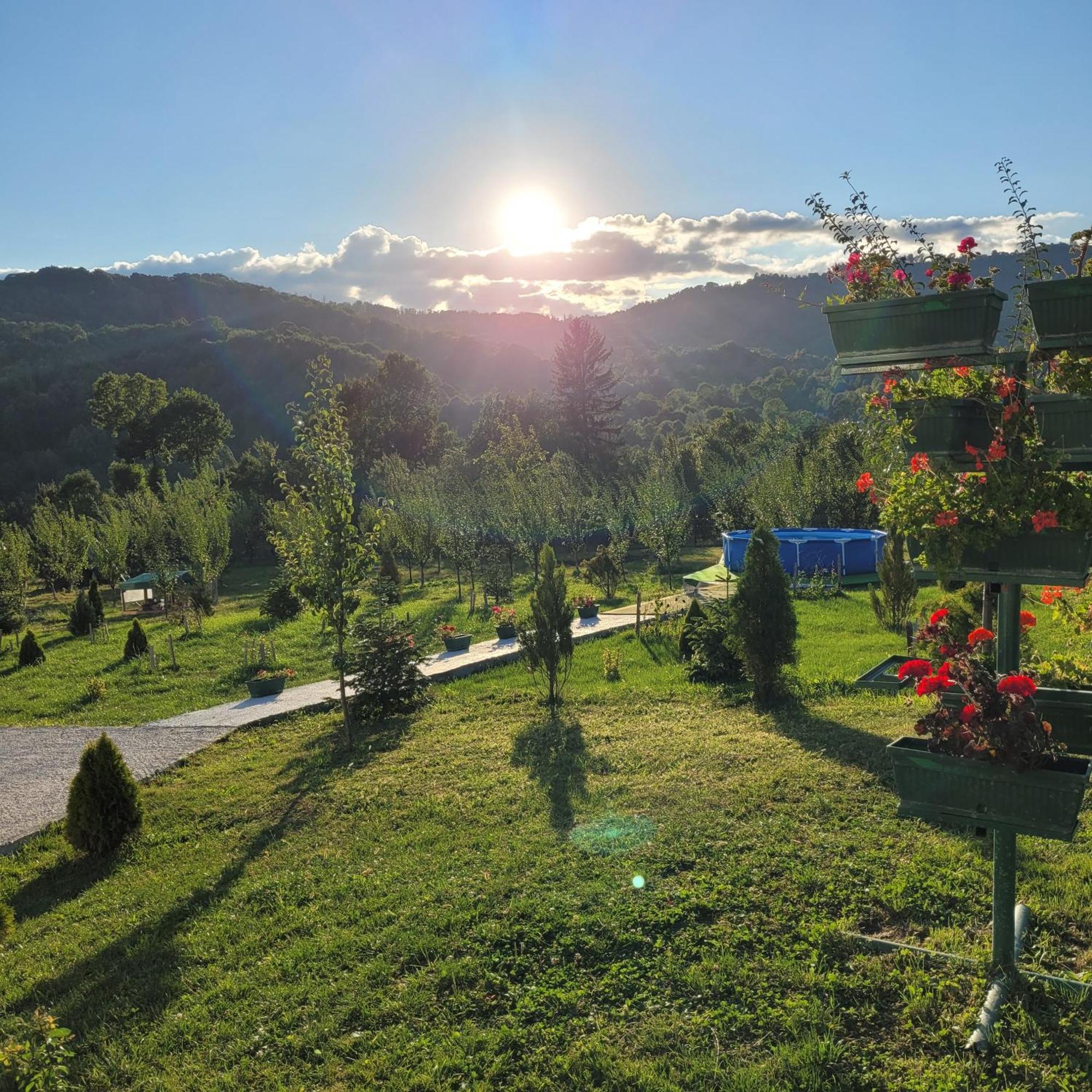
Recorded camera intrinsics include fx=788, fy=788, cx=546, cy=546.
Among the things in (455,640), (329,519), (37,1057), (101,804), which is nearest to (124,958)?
(37,1057)

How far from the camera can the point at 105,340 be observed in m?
87.5

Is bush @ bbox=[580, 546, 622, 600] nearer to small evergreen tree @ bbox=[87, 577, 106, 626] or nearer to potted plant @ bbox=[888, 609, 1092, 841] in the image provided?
small evergreen tree @ bbox=[87, 577, 106, 626]

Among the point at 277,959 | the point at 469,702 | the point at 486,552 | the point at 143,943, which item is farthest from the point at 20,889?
the point at 486,552

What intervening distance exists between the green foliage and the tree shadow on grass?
368cm

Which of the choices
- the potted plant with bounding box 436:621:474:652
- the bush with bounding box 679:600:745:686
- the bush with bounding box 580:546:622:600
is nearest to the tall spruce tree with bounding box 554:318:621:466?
the bush with bounding box 580:546:622:600

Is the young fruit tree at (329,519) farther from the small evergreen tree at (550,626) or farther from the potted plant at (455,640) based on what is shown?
the potted plant at (455,640)

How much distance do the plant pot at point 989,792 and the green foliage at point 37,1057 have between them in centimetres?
383

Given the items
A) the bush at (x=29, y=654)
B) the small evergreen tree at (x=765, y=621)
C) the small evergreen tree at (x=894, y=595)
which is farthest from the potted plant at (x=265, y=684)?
the small evergreen tree at (x=894, y=595)

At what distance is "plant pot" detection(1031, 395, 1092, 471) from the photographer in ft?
11.1

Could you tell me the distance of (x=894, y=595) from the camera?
14.0m

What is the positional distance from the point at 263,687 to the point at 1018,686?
477 inches

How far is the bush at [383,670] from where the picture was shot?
11.3 metres

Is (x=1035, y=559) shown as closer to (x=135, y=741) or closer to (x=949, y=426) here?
(x=949, y=426)

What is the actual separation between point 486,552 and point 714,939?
73.1ft
